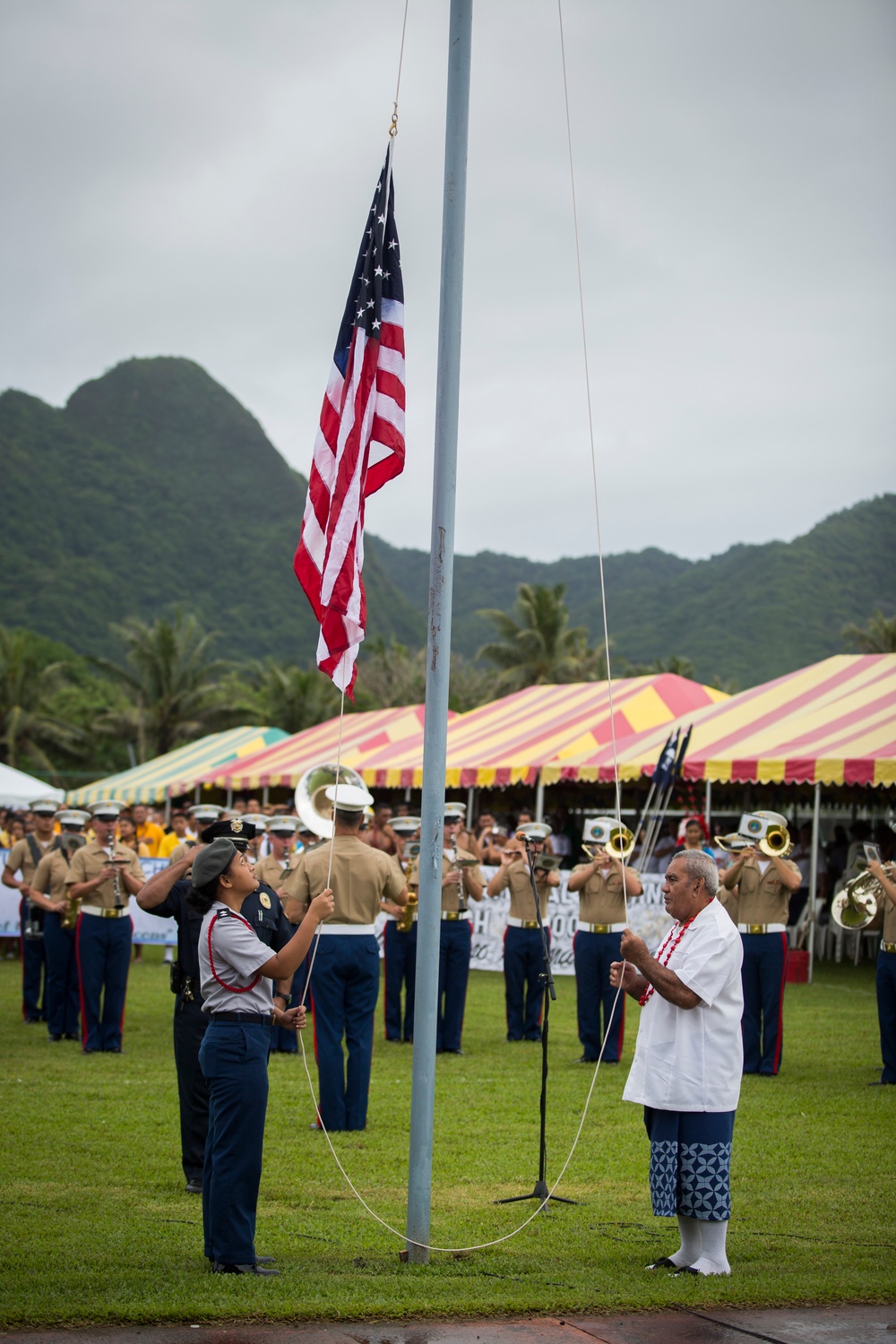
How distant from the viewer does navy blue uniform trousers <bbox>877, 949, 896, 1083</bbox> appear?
431 inches

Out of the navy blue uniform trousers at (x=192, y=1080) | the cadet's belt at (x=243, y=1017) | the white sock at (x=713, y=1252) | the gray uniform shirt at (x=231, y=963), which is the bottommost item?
the white sock at (x=713, y=1252)

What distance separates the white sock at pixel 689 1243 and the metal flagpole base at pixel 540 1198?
3.36 ft

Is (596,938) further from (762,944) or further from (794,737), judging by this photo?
(794,737)

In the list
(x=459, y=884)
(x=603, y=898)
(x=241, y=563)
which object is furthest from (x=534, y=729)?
(x=241, y=563)

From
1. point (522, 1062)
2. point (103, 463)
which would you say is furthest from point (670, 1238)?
point (103, 463)

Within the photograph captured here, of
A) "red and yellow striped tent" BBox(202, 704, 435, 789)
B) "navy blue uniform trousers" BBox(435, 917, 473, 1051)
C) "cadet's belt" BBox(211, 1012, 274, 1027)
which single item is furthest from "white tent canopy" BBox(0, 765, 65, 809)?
"cadet's belt" BBox(211, 1012, 274, 1027)

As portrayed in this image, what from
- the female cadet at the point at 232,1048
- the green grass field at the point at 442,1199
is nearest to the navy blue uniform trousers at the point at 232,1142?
the female cadet at the point at 232,1048

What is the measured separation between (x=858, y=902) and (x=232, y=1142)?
293 inches

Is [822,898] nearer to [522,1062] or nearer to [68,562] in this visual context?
[522,1062]

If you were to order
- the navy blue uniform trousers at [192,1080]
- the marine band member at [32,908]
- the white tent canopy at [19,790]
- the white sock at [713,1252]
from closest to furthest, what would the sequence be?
the white sock at [713,1252] < the navy blue uniform trousers at [192,1080] < the marine band member at [32,908] < the white tent canopy at [19,790]

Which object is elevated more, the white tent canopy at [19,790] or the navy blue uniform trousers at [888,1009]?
the white tent canopy at [19,790]

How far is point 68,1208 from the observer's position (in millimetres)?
6926

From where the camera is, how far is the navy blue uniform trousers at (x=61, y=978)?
13391 mm

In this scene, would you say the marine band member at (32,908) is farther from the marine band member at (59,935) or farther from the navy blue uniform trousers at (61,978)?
the navy blue uniform trousers at (61,978)
